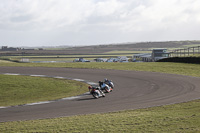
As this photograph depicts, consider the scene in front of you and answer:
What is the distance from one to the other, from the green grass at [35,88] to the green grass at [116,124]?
8142mm

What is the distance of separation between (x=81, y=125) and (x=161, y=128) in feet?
9.38

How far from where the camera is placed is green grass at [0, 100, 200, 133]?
10.1m

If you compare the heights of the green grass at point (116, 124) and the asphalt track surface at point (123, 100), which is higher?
the green grass at point (116, 124)

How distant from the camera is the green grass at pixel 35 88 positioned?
2142 centimetres

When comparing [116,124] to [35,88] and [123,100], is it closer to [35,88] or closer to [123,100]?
[123,100]

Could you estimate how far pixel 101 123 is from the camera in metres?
11.3

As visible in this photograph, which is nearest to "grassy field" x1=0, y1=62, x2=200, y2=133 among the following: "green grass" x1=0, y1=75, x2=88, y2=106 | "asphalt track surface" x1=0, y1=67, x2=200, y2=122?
"asphalt track surface" x1=0, y1=67, x2=200, y2=122

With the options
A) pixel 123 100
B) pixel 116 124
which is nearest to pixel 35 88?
pixel 123 100

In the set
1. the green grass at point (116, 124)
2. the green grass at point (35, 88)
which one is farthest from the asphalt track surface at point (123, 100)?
the green grass at point (35, 88)

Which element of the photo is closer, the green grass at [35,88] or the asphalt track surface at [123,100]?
the asphalt track surface at [123,100]

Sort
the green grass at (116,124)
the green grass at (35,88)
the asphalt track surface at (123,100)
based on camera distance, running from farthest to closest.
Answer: the green grass at (35,88)
the asphalt track surface at (123,100)
the green grass at (116,124)

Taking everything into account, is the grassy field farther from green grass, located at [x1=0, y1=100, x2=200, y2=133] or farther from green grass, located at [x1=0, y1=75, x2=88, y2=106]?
green grass, located at [x1=0, y1=75, x2=88, y2=106]

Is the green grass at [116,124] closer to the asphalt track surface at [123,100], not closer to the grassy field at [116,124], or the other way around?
the grassy field at [116,124]

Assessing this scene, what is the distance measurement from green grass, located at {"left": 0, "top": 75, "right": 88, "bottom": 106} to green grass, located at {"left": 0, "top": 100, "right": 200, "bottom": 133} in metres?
8.14
